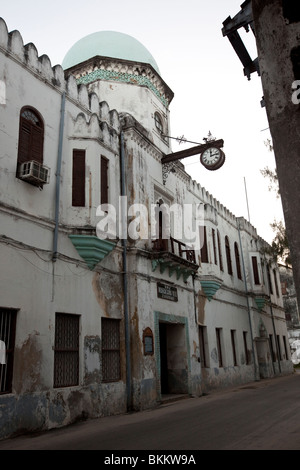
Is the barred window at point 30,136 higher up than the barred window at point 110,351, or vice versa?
the barred window at point 30,136

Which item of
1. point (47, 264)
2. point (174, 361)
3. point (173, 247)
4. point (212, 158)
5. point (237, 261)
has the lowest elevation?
point (174, 361)

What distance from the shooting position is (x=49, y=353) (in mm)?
8648

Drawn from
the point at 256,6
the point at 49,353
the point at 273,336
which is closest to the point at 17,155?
the point at 49,353

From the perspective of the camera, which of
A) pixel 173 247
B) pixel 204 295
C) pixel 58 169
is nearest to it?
pixel 58 169

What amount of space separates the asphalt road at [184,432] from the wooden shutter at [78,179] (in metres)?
5.51

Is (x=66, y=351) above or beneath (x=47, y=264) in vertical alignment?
beneath

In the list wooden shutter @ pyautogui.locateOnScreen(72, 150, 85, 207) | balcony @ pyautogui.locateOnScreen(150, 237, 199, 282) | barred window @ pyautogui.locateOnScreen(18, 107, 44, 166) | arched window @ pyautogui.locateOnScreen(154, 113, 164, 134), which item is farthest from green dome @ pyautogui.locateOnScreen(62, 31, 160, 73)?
balcony @ pyautogui.locateOnScreen(150, 237, 199, 282)

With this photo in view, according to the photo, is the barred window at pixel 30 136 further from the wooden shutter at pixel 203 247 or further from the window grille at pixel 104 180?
the wooden shutter at pixel 203 247

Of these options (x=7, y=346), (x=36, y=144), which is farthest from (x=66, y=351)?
(x=36, y=144)

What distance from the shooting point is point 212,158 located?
13.8 metres

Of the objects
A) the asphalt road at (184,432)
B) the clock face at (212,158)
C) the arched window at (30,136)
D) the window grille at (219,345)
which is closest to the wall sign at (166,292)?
the asphalt road at (184,432)

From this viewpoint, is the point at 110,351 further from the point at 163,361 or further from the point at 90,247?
the point at 163,361

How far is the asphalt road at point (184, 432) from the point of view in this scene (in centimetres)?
611

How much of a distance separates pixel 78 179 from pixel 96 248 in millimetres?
2026
